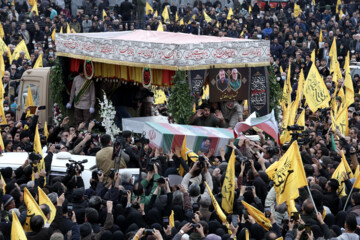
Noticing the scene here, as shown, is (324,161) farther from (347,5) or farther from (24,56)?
(347,5)

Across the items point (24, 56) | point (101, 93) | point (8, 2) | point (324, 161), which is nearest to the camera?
point (324, 161)

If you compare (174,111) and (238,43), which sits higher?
(238,43)

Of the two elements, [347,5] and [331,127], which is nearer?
[331,127]

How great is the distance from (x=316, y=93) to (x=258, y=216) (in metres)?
8.48

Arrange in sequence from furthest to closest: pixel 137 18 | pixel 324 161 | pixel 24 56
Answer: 1. pixel 137 18
2. pixel 24 56
3. pixel 324 161

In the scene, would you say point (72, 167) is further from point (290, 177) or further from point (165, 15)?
point (165, 15)

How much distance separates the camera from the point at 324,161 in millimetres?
14547

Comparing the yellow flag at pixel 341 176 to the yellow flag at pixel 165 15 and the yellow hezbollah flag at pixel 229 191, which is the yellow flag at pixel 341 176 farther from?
the yellow flag at pixel 165 15

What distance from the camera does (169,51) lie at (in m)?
17.2

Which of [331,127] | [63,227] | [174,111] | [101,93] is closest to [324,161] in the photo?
[331,127]

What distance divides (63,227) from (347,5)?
25801 millimetres

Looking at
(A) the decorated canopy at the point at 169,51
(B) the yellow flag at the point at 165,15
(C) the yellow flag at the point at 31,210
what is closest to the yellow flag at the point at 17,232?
(C) the yellow flag at the point at 31,210

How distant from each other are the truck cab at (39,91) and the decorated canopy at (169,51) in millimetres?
896

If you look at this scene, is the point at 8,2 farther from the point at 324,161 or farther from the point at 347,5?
the point at 324,161
